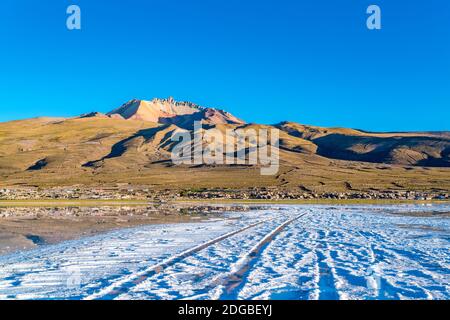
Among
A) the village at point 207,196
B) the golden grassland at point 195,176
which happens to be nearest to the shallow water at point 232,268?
the village at point 207,196

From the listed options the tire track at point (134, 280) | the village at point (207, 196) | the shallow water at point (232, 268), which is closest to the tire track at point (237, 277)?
the shallow water at point (232, 268)

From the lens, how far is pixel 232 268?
44.8 feet

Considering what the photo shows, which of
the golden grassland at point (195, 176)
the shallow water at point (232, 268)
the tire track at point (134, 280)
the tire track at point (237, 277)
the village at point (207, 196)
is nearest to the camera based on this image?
the tire track at point (134, 280)

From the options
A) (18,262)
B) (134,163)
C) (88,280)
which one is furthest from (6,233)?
(134,163)

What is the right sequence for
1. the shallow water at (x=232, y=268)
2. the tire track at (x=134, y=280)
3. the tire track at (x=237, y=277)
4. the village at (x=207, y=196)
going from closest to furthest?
1. the tire track at (x=134, y=280)
2. the tire track at (x=237, y=277)
3. the shallow water at (x=232, y=268)
4. the village at (x=207, y=196)

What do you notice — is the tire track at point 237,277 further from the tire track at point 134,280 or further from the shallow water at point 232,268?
the tire track at point 134,280

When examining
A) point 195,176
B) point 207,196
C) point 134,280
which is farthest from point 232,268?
point 195,176

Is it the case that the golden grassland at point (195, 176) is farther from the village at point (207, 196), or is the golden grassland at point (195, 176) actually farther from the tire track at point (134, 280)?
the tire track at point (134, 280)

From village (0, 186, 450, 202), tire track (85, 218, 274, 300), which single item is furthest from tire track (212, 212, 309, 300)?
village (0, 186, 450, 202)

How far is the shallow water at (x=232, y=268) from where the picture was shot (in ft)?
35.1

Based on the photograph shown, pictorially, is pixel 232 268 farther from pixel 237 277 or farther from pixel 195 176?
pixel 195 176

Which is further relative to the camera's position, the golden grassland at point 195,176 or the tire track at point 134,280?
the golden grassland at point 195,176

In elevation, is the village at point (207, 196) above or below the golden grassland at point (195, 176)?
below
